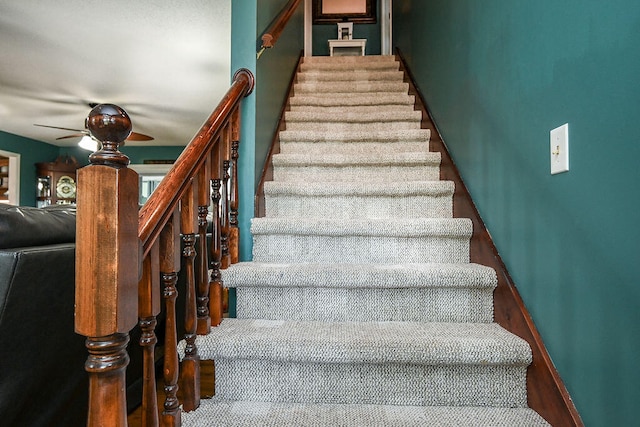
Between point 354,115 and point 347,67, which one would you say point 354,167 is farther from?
point 347,67

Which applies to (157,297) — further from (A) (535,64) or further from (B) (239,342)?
(A) (535,64)

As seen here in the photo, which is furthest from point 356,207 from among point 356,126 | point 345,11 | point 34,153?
point 34,153

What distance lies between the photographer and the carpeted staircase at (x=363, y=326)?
1.04m

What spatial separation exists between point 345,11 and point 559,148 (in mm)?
5164

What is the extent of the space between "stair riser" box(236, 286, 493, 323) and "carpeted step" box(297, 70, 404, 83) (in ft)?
8.38

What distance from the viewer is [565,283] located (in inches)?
37.7

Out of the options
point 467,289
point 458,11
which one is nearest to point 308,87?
point 458,11

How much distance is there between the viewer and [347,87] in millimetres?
3291

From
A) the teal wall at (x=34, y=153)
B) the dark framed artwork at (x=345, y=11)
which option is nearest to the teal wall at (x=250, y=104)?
the dark framed artwork at (x=345, y=11)

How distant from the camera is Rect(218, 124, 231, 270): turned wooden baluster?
1360mm

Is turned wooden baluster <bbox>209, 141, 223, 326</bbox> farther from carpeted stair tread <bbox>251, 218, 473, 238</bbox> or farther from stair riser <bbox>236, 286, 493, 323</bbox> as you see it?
carpeted stair tread <bbox>251, 218, 473, 238</bbox>

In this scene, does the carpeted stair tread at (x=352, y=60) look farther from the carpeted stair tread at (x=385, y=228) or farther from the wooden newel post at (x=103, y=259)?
the wooden newel post at (x=103, y=259)

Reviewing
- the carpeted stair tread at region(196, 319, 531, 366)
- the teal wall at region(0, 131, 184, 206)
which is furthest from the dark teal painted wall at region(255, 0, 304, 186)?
the teal wall at region(0, 131, 184, 206)

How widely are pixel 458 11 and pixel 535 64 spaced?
0.90 metres
